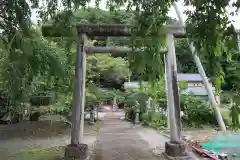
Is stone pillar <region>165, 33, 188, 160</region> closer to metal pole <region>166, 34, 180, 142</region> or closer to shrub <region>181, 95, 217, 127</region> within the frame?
metal pole <region>166, 34, 180, 142</region>

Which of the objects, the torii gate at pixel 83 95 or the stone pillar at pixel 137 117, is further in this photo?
the stone pillar at pixel 137 117

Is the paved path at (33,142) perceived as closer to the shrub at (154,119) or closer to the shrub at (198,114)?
the shrub at (154,119)

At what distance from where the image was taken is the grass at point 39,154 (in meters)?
5.48

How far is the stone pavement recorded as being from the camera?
5695 mm

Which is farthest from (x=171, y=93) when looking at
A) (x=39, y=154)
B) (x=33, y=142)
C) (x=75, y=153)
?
(x=33, y=142)

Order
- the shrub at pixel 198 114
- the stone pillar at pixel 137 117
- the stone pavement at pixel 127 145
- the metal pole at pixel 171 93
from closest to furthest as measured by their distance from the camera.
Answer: the metal pole at pixel 171 93, the stone pavement at pixel 127 145, the shrub at pixel 198 114, the stone pillar at pixel 137 117

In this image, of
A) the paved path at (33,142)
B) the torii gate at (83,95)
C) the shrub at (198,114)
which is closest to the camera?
the torii gate at (83,95)

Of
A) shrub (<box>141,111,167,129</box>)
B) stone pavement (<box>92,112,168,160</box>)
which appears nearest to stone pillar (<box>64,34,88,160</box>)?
stone pavement (<box>92,112,168,160</box>)

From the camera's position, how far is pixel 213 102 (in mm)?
9227

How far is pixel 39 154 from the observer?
19.1ft

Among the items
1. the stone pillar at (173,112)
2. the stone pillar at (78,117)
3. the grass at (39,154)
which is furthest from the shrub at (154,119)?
the stone pillar at (78,117)

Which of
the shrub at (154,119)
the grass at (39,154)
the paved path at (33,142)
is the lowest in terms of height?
the grass at (39,154)

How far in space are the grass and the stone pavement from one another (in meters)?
0.75

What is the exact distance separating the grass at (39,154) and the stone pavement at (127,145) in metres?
A: 0.75
